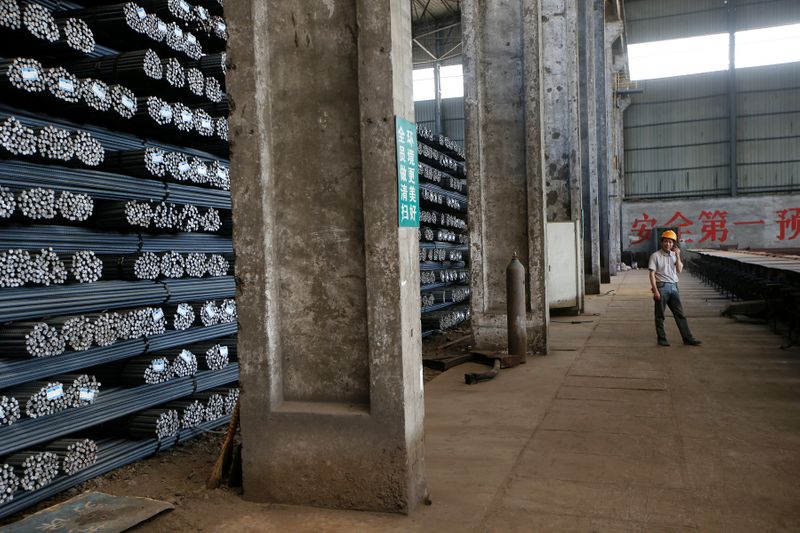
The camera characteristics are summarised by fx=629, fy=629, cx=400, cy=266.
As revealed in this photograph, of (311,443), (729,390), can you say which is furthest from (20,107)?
(729,390)

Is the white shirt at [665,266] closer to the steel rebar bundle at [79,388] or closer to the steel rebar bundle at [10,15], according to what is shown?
the steel rebar bundle at [79,388]

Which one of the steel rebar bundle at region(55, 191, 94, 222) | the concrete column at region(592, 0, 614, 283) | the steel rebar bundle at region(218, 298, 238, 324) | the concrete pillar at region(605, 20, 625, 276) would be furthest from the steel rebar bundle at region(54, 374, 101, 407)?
the concrete pillar at region(605, 20, 625, 276)

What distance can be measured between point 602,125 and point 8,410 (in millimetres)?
21206

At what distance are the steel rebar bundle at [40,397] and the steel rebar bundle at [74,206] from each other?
1095 mm

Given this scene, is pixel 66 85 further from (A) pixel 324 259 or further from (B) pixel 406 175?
(B) pixel 406 175

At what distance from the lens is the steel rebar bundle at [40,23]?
3.96 metres

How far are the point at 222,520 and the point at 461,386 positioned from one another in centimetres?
351

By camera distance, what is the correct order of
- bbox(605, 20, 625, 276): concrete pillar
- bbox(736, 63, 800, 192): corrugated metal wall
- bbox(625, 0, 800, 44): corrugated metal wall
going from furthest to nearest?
bbox(736, 63, 800, 192): corrugated metal wall
bbox(625, 0, 800, 44): corrugated metal wall
bbox(605, 20, 625, 276): concrete pillar

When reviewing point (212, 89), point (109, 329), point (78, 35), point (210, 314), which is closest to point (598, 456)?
point (210, 314)

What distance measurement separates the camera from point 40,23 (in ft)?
13.3

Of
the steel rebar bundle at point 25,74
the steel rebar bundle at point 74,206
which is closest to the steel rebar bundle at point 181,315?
the steel rebar bundle at point 74,206

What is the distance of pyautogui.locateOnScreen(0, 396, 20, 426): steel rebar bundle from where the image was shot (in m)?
3.65

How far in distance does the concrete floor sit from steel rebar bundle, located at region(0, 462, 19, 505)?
64cm

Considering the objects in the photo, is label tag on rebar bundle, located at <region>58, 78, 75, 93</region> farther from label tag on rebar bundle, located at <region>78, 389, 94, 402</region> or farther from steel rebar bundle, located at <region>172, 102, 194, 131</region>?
label tag on rebar bundle, located at <region>78, 389, 94, 402</region>
